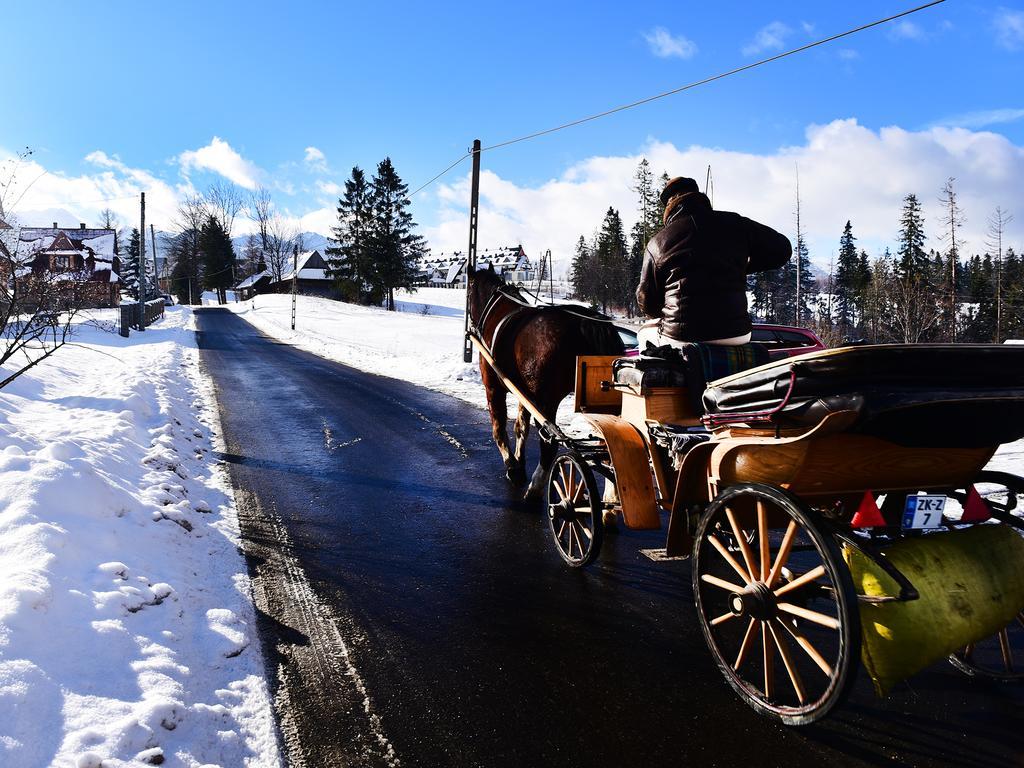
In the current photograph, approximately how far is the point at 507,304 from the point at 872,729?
4.89 m

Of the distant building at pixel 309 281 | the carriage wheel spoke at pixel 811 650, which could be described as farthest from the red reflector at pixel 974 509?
the distant building at pixel 309 281

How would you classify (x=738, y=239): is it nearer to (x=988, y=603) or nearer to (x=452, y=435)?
(x=988, y=603)

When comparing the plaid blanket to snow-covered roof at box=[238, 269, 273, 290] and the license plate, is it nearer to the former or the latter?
the license plate

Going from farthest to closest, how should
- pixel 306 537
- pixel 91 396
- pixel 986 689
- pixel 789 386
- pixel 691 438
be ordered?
pixel 91 396
pixel 306 537
pixel 691 438
pixel 986 689
pixel 789 386

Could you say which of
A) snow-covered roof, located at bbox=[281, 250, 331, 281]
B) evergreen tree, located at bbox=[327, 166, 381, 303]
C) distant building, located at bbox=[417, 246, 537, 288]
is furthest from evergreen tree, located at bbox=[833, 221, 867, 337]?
snow-covered roof, located at bbox=[281, 250, 331, 281]

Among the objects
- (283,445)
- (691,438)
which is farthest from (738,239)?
(283,445)

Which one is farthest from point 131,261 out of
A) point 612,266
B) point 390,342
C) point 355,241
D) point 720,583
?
point 720,583

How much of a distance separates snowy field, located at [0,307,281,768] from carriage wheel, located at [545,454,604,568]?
210 cm

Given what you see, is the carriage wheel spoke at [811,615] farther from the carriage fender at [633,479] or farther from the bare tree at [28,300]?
the bare tree at [28,300]

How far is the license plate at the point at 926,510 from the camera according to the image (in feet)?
8.23

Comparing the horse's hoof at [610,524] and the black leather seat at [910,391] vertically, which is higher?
the black leather seat at [910,391]

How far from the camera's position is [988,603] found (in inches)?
98.3

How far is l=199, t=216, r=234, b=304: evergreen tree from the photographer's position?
8219 cm

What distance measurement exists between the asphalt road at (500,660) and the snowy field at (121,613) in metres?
0.23
